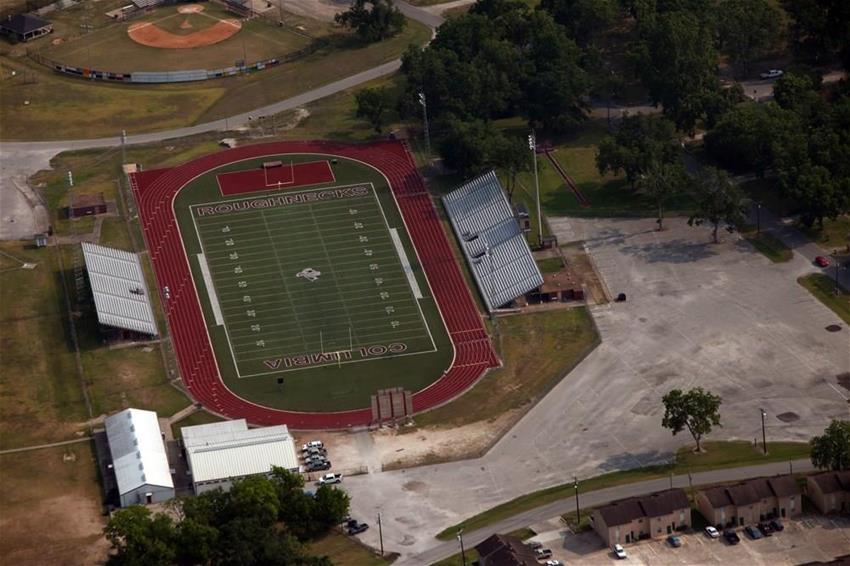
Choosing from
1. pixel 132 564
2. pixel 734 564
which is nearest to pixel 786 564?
pixel 734 564

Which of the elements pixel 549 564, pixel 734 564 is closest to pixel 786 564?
pixel 734 564

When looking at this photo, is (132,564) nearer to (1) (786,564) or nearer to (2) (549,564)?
(2) (549,564)

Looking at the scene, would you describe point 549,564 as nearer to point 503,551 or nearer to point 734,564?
point 503,551

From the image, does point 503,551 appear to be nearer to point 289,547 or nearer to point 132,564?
point 289,547

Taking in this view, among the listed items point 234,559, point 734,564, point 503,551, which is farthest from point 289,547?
point 734,564

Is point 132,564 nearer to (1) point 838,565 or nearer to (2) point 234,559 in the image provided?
(2) point 234,559
